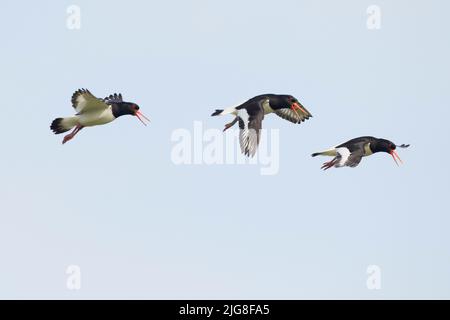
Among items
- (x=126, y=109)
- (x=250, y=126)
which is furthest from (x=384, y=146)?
(x=126, y=109)

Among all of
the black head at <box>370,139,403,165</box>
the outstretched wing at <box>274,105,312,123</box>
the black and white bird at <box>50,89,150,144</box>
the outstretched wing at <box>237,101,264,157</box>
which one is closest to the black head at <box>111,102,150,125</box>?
the black and white bird at <box>50,89,150,144</box>

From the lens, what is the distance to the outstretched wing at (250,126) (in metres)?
17.3

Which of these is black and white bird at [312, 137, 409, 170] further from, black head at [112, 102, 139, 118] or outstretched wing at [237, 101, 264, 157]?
black head at [112, 102, 139, 118]

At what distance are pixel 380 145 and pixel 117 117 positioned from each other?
4.29 meters

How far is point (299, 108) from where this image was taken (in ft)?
62.8

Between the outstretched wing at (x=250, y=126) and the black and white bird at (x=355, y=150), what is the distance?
100cm

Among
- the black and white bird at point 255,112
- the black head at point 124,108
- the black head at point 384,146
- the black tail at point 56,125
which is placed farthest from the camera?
the black head at point 384,146

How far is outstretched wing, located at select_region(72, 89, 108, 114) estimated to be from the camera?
1675cm

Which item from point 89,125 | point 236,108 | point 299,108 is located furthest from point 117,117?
point 299,108

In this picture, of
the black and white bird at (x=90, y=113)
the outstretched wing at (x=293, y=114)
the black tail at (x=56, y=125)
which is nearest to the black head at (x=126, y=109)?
the black and white bird at (x=90, y=113)

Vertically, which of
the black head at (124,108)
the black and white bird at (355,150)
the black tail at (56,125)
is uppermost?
the black head at (124,108)

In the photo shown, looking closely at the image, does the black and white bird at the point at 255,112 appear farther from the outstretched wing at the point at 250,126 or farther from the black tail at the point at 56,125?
the black tail at the point at 56,125
